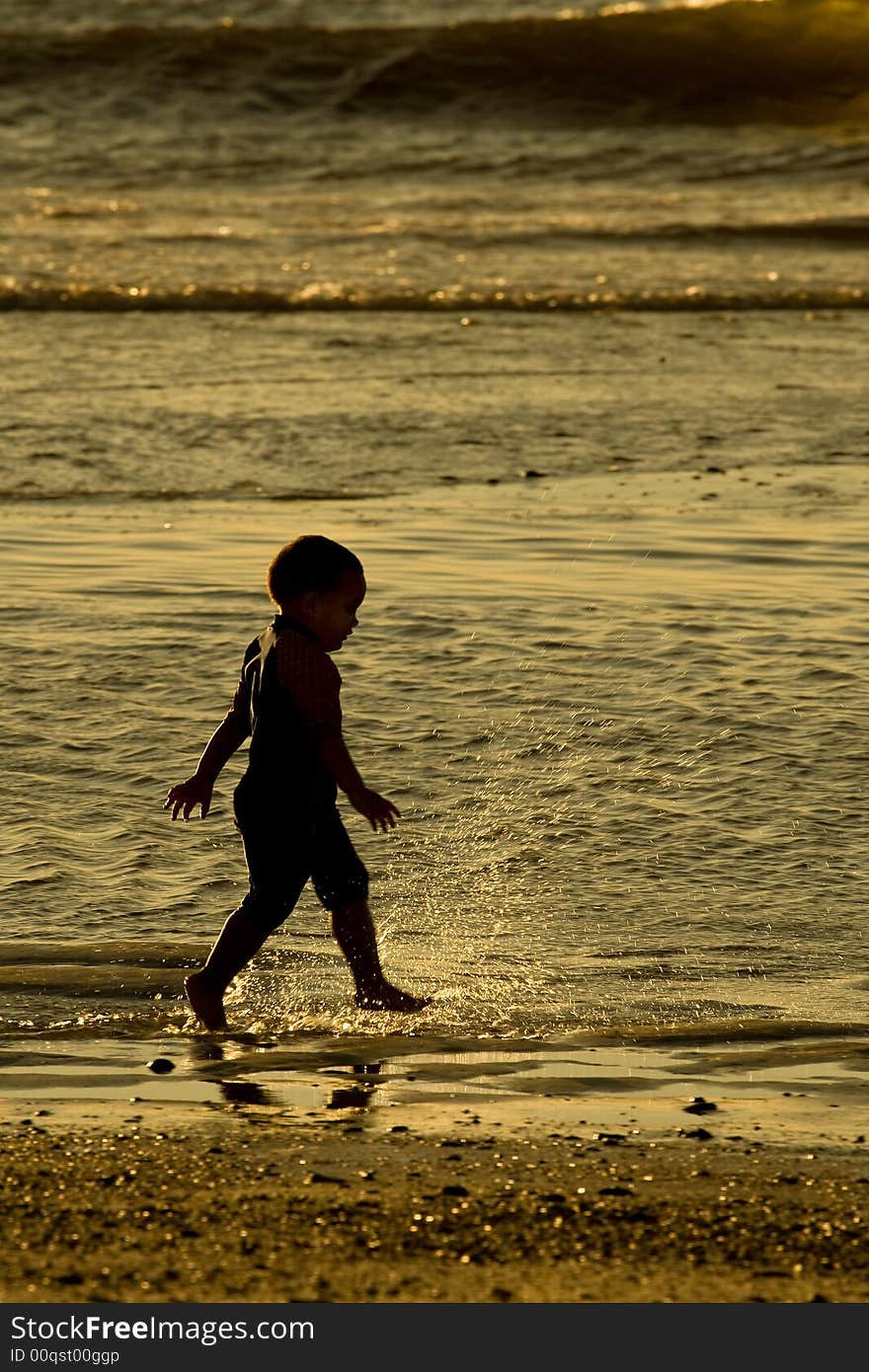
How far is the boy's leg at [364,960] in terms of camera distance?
4.42 meters

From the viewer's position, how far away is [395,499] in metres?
8.76

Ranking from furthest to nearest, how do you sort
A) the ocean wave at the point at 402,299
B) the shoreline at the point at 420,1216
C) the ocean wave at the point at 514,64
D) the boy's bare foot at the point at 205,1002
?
1. the ocean wave at the point at 514,64
2. the ocean wave at the point at 402,299
3. the boy's bare foot at the point at 205,1002
4. the shoreline at the point at 420,1216

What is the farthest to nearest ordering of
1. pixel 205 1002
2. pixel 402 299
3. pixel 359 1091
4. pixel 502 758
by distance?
1. pixel 402 299
2. pixel 502 758
3. pixel 205 1002
4. pixel 359 1091

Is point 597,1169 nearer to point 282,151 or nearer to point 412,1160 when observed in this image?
point 412,1160

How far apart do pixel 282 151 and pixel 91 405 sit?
12108mm

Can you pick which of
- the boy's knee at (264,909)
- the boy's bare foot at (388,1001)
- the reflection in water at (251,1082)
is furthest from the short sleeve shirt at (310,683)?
the reflection in water at (251,1082)

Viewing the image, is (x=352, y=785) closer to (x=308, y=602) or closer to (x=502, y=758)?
(x=308, y=602)

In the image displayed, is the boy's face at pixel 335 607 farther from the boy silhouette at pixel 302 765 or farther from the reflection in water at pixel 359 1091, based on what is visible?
the reflection in water at pixel 359 1091

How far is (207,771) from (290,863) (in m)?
0.29

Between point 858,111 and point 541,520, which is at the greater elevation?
point 858,111

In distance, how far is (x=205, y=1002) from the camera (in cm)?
434

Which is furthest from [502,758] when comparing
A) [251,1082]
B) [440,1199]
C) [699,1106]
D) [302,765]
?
[440,1199]
